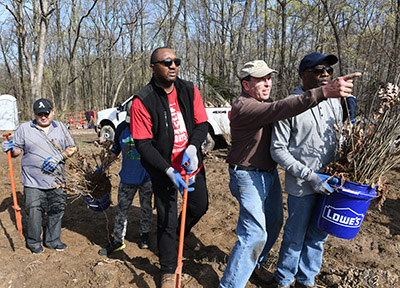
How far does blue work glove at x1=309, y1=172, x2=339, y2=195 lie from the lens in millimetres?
2119

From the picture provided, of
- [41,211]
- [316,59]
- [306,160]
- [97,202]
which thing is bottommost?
[41,211]

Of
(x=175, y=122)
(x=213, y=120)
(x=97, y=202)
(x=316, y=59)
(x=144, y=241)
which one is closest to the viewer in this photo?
(x=316, y=59)

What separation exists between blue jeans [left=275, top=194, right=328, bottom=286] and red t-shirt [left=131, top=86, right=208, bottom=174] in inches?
41.6

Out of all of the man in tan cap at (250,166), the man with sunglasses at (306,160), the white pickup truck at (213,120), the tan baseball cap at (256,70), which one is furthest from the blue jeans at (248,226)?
the white pickup truck at (213,120)

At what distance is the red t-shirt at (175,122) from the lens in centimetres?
244

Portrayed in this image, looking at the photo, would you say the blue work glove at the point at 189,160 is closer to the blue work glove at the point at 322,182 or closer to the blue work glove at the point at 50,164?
the blue work glove at the point at 322,182

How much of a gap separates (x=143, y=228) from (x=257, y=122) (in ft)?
7.05

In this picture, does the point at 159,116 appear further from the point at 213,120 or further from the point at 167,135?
the point at 213,120

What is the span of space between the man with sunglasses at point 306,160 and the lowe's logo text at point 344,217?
18 cm

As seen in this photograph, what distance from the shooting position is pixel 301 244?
244cm

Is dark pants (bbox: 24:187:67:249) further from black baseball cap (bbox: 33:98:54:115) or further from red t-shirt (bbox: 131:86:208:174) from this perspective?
red t-shirt (bbox: 131:86:208:174)

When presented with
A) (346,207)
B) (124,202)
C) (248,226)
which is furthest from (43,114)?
(346,207)

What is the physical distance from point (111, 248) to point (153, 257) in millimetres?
511

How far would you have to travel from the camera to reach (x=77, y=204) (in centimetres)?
489
